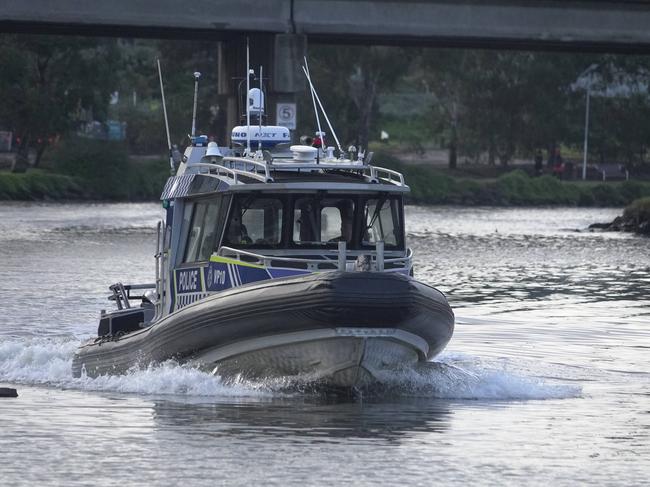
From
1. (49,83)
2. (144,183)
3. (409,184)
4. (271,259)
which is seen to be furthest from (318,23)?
(49,83)

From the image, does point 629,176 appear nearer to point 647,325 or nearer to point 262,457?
point 647,325

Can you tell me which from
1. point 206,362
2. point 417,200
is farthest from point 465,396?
point 417,200

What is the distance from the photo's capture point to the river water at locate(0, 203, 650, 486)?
14.4m

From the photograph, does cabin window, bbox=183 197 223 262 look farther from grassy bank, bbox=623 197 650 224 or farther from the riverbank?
the riverbank

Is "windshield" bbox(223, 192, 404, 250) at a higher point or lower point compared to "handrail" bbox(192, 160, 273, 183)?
lower

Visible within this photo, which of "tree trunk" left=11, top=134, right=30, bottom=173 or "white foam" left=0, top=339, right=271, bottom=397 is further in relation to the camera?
"tree trunk" left=11, top=134, right=30, bottom=173

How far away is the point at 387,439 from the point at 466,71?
286 ft

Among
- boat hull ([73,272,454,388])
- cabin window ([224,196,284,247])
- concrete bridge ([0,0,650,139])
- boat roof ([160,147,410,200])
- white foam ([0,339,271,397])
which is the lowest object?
white foam ([0,339,271,397])

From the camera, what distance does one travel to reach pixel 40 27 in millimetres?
48625

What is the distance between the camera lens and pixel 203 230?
1958 cm

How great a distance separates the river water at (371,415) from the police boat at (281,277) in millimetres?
392

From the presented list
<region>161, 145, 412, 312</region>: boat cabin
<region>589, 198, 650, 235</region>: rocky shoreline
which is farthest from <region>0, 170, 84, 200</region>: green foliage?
<region>161, 145, 412, 312</region>: boat cabin

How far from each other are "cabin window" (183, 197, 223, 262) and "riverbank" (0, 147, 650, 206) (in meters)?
58.1

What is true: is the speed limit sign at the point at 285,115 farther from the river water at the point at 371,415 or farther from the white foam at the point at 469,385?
the white foam at the point at 469,385
